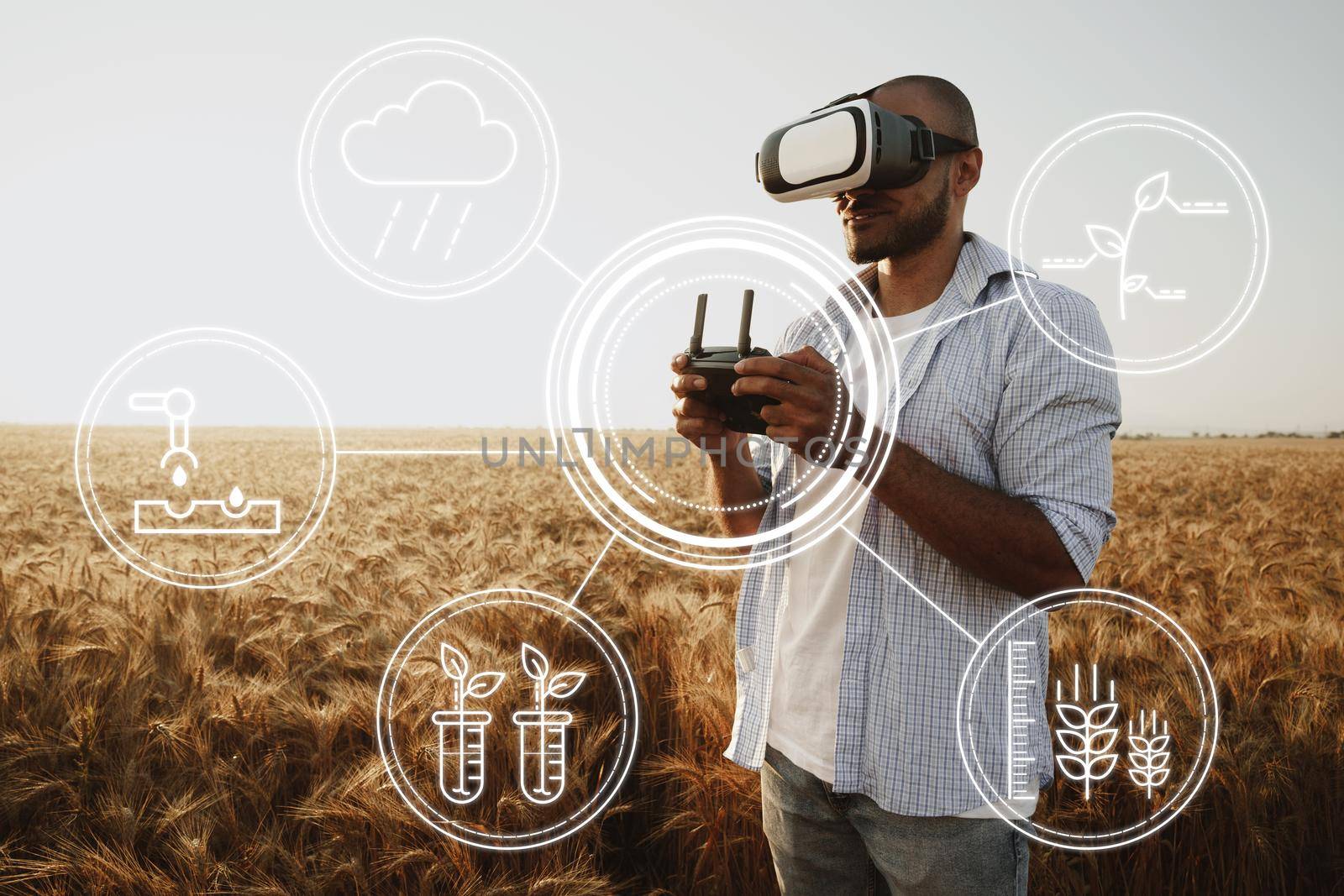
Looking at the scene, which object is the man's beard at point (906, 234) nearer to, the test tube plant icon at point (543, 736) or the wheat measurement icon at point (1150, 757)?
the test tube plant icon at point (543, 736)

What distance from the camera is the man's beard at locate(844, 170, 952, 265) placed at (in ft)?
4.84

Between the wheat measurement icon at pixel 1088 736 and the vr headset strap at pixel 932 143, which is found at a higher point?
the vr headset strap at pixel 932 143

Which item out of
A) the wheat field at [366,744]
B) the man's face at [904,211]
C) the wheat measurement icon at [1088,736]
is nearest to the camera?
the man's face at [904,211]

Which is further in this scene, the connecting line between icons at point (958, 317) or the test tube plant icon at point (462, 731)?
the test tube plant icon at point (462, 731)

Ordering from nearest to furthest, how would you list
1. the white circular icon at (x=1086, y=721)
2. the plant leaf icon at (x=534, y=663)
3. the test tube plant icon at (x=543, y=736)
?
the white circular icon at (x=1086, y=721) < the test tube plant icon at (x=543, y=736) < the plant leaf icon at (x=534, y=663)

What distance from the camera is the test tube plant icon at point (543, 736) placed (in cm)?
209

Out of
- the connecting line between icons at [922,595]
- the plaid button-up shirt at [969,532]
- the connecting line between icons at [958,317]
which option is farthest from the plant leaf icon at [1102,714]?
the connecting line between icons at [958,317]

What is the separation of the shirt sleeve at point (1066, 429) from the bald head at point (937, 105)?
1.40 feet

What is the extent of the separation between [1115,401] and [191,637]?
3029mm

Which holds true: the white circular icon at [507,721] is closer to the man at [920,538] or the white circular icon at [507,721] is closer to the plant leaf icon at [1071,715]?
the man at [920,538]

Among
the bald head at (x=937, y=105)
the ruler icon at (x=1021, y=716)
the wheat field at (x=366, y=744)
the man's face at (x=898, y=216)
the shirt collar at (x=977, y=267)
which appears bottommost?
the wheat field at (x=366, y=744)

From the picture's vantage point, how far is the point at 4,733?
2322mm

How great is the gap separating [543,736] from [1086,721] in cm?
168

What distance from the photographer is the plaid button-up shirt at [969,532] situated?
4.21 feet
